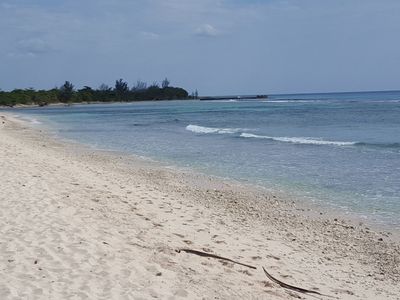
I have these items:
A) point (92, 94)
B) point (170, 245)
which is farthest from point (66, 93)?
point (170, 245)

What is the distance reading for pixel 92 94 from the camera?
16262 centimetres

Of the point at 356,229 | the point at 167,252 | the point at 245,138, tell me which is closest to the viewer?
the point at 167,252

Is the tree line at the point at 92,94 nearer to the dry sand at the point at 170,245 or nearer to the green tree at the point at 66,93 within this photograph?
the green tree at the point at 66,93

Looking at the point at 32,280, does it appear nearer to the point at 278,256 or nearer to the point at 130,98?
the point at 278,256

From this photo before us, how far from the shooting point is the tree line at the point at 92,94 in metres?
135

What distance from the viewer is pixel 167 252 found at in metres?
6.07

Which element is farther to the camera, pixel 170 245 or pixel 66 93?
pixel 66 93

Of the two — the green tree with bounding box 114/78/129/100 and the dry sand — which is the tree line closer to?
the green tree with bounding box 114/78/129/100

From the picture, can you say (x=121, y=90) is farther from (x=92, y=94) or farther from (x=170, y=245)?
(x=170, y=245)

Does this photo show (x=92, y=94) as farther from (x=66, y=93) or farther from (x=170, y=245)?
(x=170, y=245)

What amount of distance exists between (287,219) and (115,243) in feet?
12.2

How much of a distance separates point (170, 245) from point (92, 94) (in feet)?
530

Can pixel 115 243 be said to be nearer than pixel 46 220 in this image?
Yes

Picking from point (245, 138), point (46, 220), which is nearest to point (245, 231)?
point (46, 220)
